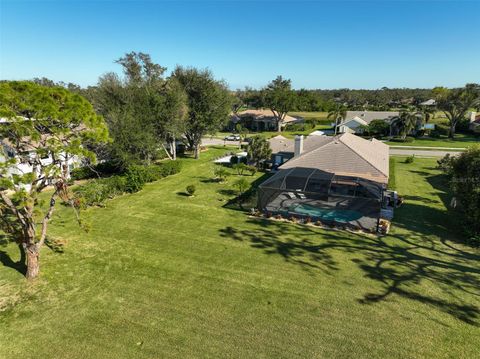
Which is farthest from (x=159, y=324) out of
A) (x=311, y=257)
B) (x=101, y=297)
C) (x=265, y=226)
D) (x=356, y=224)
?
(x=356, y=224)

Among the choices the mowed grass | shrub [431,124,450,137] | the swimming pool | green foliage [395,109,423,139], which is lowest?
the mowed grass

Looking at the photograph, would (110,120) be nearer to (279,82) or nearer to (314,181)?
(314,181)

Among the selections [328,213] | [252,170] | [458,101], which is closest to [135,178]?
[252,170]

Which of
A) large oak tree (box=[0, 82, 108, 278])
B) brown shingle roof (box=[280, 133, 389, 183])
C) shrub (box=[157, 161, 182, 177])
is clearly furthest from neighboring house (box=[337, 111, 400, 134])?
large oak tree (box=[0, 82, 108, 278])

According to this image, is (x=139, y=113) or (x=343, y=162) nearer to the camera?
(x=343, y=162)

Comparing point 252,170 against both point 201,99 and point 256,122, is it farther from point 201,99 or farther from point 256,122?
point 256,122

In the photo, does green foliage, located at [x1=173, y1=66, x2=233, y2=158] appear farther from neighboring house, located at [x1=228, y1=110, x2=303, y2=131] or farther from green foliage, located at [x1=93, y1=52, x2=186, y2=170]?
neighboring house, located at [x1=228, y1=110, x2=303, y2=131]

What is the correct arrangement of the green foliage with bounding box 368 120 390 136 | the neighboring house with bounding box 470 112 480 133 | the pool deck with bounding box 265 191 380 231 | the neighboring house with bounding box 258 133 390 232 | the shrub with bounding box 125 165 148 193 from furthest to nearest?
the green foliage with bounding box 368 120 390 136 < the neighboring house with bounding box 470 112 480 133 < the shrub with bounding box 125 165 148 193 < the neighboring house with bounding box 258 133 390 232 < the pool deck with bounding box 265 191 380 231
